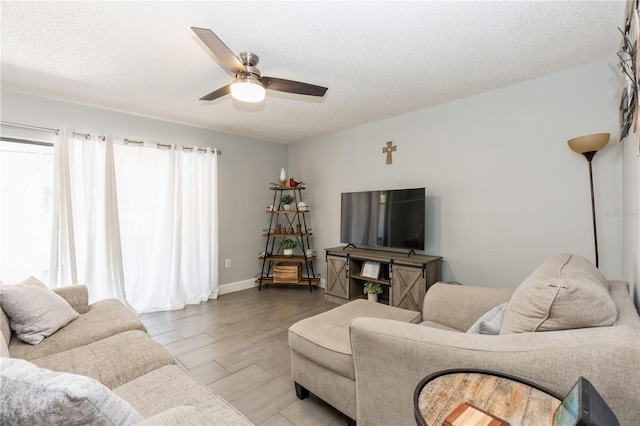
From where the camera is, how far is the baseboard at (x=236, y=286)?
13.9 ft

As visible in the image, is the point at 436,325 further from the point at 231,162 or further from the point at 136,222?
the point at 231,162

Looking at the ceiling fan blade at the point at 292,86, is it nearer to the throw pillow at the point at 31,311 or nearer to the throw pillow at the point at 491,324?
the throw pillow at the point at 491,324

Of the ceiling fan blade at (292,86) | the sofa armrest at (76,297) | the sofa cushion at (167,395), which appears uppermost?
the ceiling fan blade at (292,86)

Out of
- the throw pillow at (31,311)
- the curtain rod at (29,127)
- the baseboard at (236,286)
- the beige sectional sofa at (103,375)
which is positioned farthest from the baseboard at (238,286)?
the curtain rod at (29,127)

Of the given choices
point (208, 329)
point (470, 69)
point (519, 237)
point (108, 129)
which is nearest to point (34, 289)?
point (208, 329)

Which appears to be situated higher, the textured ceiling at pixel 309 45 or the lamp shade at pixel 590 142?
the textured ceiling at pixel 309 45

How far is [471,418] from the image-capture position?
81 cm

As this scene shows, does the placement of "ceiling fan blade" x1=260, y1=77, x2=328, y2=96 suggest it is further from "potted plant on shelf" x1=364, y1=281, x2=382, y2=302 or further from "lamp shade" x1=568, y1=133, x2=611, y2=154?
"potted plant on shelf" x1=364, y1=281, x2=382, y2=302

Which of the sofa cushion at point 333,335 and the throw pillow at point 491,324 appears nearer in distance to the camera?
the throw pillow at point 491,324

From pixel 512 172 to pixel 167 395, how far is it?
10.4 ft

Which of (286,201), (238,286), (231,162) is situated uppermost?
(231,162)

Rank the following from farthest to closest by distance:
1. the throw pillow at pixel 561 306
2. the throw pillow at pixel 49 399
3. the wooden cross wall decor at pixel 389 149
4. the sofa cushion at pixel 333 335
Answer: the wooden cross wall decor at pixel 389 149 → the sofa cushion at pixel 333 335 → the throw pillow at pixel 561 306 → the throw pillow at pixel 49 399

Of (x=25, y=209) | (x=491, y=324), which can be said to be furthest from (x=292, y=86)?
(x=25, y=209)

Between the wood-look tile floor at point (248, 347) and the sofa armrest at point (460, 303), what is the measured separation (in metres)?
0.94
